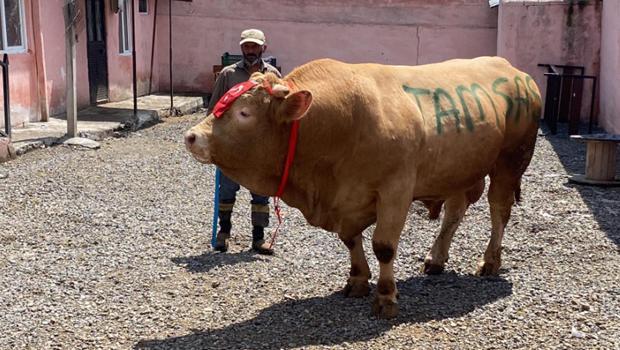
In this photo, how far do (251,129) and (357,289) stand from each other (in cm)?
157

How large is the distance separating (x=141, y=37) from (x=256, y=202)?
1372 cm

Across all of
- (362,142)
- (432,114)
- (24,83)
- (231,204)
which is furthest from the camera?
(24,83)

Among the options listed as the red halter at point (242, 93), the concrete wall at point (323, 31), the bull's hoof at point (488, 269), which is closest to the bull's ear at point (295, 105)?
the red halter at point (242, 93)

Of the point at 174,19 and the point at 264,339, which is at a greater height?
the point at 174,19

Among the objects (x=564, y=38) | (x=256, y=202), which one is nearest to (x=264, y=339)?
(x=256, y=202)

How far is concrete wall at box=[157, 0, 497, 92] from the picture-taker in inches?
803

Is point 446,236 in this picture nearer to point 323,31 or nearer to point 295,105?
point 295,105

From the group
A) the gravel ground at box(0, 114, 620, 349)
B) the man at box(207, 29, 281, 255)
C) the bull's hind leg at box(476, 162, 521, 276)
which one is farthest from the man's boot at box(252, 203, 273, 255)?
the bull's hind leg at box(476, 162, 521, 276)

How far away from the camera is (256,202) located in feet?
23.0

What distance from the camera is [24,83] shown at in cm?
1370

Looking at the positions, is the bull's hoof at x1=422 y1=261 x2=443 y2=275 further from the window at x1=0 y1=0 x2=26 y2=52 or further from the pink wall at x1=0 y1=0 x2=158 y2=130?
the window at x1=0 y1=0 x2=26 y2=52

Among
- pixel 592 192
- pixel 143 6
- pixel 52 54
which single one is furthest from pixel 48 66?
pixel 592 192

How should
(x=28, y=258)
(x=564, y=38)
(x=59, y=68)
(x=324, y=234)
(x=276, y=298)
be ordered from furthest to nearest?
(x=564, y=38) → (x=59, y=68) → (x=324, y=234) → (x=28, y=258) → (x=276, y=298)

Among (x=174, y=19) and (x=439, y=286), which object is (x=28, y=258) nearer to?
(x=439, y=286)
